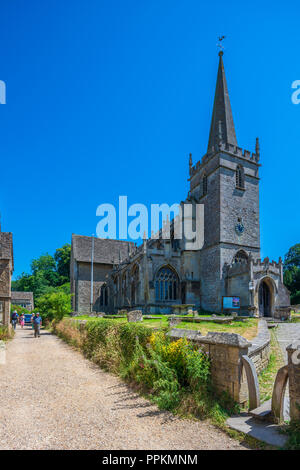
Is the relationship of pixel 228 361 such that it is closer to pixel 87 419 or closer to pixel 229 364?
pixel 229 364

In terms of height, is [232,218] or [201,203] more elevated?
[201,203]

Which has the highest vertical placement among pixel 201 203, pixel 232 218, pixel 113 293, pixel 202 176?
pixel 202 176

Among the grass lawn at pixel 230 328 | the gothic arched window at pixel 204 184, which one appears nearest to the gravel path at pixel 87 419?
the grass lawn at pixel 230 328

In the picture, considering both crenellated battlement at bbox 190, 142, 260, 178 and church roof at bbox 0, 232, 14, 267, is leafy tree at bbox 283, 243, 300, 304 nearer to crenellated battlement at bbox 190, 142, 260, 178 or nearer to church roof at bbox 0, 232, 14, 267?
crenellated battlement at bbox 190, 142, 260, 178

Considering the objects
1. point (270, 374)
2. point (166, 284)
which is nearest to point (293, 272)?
point (166, 284)

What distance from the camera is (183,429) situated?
492cm

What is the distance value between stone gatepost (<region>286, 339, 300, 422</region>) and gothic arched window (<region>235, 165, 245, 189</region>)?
91.9ft

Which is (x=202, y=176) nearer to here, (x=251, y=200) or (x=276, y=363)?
(x=251, y=200)

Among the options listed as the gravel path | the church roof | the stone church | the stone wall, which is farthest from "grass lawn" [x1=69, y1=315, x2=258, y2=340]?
the stone church

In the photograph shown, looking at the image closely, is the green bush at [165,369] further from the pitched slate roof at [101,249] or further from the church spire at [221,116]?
the pitched slate roof at [101,249]

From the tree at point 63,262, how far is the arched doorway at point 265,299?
41.4 metres

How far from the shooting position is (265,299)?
2748cm
